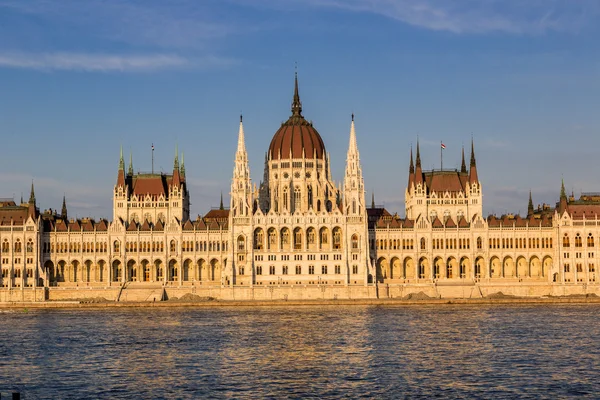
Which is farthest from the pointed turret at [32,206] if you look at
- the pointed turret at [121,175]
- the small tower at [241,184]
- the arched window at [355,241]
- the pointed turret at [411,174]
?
the pointed turret at [411,174]

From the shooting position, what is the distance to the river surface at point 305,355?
220ft

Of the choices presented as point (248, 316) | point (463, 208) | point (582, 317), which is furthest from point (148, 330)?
point (463, 208)

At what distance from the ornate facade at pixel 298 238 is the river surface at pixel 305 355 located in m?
28.1

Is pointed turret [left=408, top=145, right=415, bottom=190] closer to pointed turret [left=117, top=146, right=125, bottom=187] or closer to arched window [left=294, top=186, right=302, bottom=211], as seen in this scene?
arched window [left=294, top=186, right=302, bottom=211]

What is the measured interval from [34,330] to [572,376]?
186ft

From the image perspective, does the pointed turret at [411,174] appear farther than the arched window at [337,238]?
Yes

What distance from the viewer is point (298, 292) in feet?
497

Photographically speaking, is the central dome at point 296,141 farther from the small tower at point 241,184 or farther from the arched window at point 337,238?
the arched window at point 337,238

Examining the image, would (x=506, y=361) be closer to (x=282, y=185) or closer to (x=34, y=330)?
(x=34, y=330)

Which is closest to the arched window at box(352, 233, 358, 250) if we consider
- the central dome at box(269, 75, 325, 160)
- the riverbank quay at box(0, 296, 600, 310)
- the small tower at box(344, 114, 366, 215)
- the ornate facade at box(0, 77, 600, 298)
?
the ornate facade at box(0, 77, 600, 298)

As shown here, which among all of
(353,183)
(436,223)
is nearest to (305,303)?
(353,183)

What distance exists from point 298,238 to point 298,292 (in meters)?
9.90

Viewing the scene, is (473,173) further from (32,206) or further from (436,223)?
(32,206)

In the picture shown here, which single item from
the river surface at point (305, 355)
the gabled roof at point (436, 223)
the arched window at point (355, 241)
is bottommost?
the river surface at point (305, 355)
